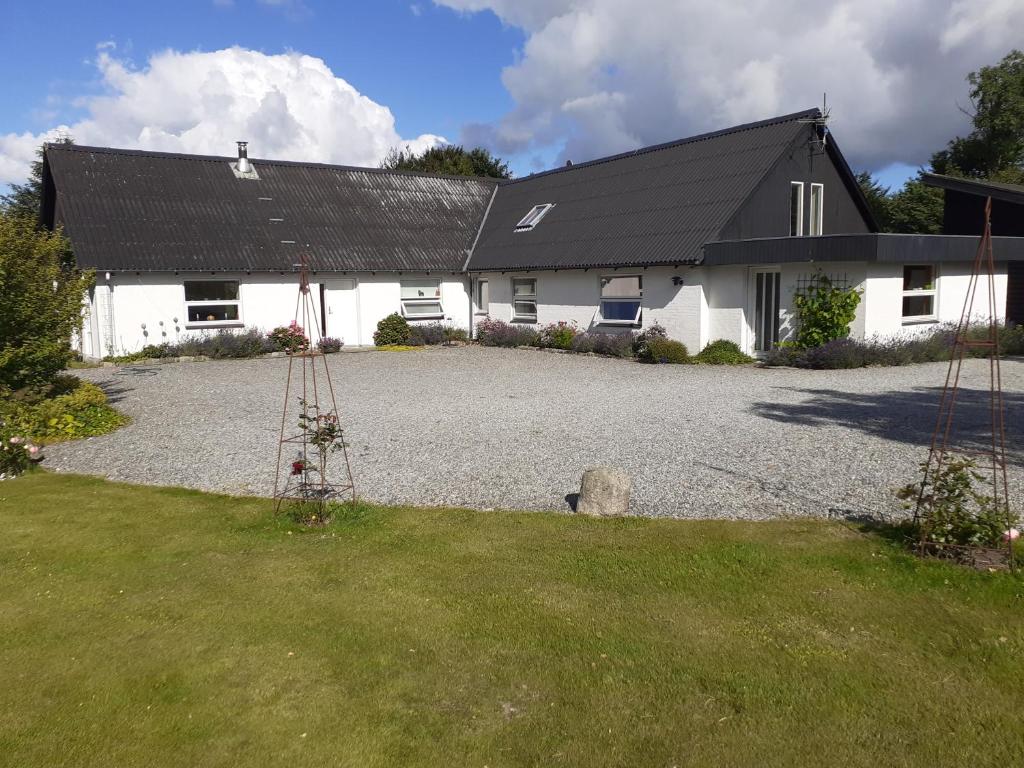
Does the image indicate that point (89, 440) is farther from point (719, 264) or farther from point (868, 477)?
point (719, 264)

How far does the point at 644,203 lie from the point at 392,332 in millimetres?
8967

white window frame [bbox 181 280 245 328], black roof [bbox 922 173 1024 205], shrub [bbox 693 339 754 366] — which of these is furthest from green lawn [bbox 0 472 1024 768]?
black roof [bbox 922 173 1024 205]

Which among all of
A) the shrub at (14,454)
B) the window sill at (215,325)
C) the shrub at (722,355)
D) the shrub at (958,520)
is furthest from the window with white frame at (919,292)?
the shrub at (14,454)

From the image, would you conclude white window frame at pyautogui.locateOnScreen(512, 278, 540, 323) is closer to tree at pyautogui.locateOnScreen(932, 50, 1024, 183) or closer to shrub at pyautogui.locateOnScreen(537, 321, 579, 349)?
shrub at pyautogui.locateOnScreen(537, 321, 579, 349)

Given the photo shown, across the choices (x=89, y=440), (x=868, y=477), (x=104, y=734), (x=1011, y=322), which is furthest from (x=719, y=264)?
(x=104, y=734)

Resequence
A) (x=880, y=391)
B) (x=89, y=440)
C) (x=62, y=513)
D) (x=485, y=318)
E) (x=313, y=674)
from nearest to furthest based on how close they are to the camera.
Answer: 1. (x=313, y=674)
2. (x=62, y=513)
3. (x=89, y=440)
4. (x=880, y=391)
5. (x=485, y=318)

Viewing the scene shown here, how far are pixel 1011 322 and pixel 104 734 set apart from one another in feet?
80.8

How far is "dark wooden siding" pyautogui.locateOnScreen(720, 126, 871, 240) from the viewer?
2062cm

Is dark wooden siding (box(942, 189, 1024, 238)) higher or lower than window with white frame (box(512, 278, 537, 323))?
higher

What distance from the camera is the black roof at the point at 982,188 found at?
23.1m

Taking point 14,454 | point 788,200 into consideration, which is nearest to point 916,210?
point 788,200

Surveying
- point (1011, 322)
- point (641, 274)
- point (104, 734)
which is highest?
point (641, 274)

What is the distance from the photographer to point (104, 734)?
4.00m

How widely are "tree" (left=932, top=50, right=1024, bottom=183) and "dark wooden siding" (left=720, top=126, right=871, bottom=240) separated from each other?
21.2 meters
